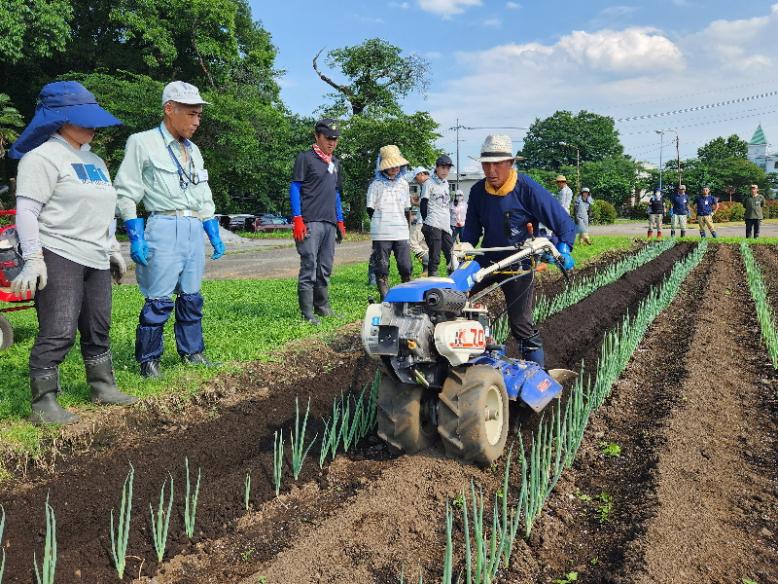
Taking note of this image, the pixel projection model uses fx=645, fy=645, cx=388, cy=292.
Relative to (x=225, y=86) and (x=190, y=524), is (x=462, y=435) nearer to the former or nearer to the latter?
(x=190, y=524)

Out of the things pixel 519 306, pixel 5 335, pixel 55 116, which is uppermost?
pixel 55 116

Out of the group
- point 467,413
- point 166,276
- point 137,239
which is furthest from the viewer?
point 166,276

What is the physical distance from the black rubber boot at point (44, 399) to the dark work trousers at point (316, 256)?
2.64 meters

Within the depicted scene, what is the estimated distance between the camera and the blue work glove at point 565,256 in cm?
367

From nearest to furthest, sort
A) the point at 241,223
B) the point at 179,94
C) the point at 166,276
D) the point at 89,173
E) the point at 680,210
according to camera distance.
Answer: the point at 89,173 < the point at 179,94 < the point at 166,276 < the point at 680,210 < the point at 241,223

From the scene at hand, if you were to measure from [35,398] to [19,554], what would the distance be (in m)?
1.29

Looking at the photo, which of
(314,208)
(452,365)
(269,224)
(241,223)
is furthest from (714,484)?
(241,223)

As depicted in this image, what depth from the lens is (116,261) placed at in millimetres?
4090

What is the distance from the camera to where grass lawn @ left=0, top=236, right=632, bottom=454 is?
3855 millimetres

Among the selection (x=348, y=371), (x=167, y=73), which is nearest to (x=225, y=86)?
(x=167, y=73)

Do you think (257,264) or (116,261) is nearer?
(116,261)

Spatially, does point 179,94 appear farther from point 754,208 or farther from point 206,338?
point 754,208

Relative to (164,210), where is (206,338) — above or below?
below

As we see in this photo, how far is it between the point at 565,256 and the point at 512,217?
42 cm
